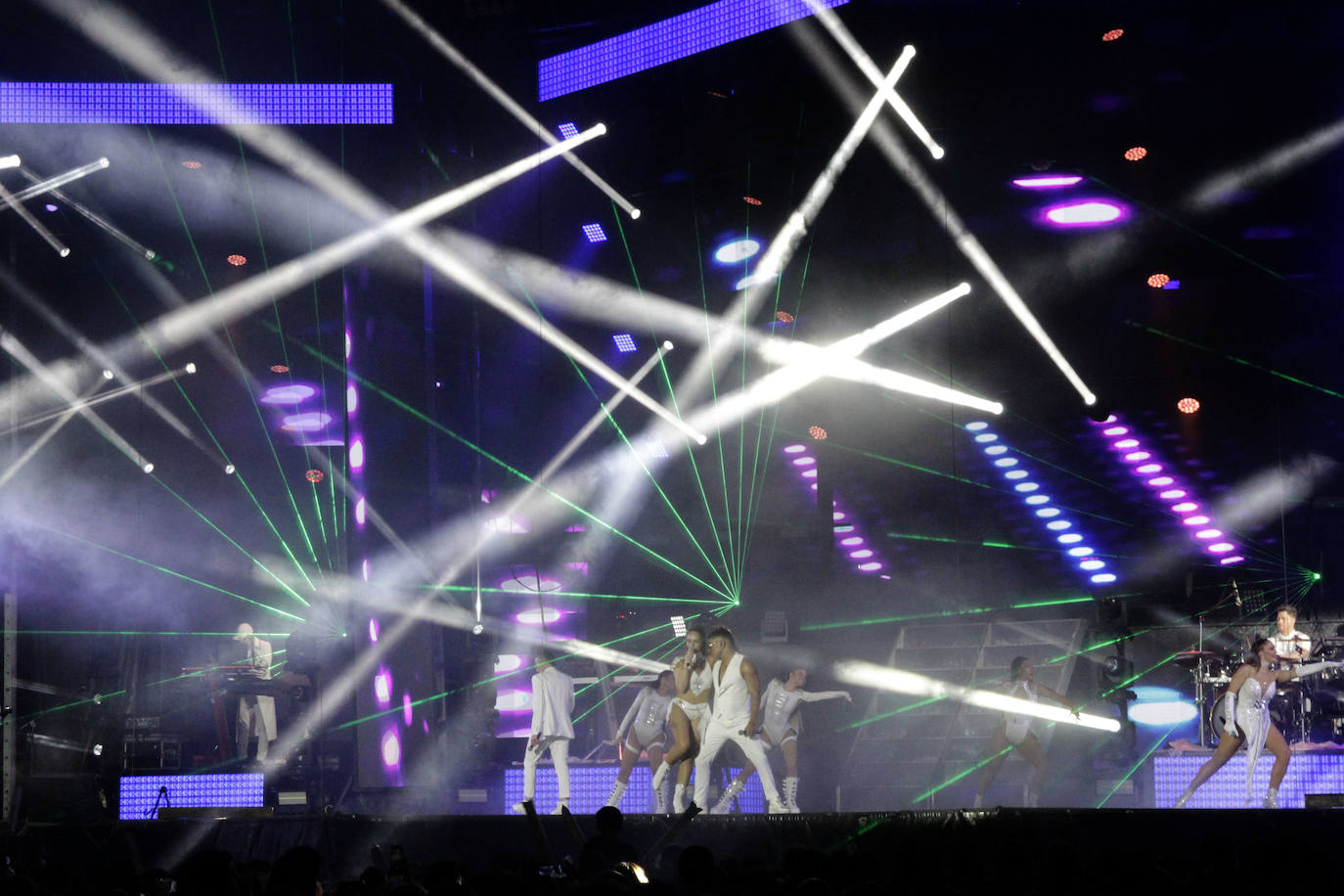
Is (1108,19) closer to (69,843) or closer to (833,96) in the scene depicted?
(833,96)

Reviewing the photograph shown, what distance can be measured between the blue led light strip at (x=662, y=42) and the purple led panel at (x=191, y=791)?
6573mm

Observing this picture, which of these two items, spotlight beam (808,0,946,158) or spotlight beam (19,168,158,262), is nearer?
spotlight beam (808,0,946,158)

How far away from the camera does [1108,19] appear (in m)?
10.9

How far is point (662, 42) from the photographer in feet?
40.1

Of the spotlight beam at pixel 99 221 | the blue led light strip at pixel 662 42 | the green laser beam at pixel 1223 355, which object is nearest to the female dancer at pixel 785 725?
the green laser beam at pixel 1223 355

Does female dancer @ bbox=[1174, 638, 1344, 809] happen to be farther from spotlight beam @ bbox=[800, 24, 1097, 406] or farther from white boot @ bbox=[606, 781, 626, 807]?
white boot @ bbox=[606, 781, 626, 807]

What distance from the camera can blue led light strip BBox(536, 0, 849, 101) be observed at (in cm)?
1166

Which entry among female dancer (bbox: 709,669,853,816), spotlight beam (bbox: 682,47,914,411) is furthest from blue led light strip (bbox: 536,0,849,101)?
female dancer (bbox: 709,669,853,816)

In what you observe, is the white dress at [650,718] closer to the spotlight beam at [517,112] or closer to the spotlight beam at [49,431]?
the spotlight beam at [517,112]

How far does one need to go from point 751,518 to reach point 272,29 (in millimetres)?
6282

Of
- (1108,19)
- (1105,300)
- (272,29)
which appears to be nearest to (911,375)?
(1105,300)

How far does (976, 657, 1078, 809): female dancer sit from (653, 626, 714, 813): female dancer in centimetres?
211

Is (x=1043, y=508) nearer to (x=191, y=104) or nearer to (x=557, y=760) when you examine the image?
(x=557, y=760)

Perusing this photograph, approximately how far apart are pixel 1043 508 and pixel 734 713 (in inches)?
195
